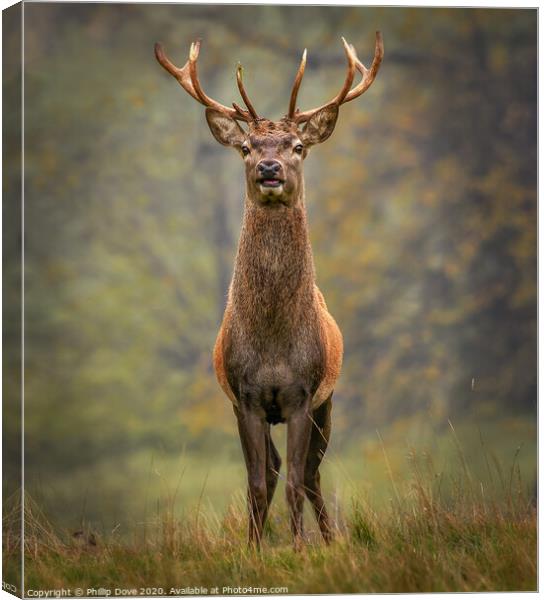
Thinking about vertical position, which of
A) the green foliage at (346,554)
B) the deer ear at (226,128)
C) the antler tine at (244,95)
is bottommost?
the green foliage at (346,554)

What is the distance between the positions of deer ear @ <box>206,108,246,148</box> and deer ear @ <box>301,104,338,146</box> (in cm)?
40

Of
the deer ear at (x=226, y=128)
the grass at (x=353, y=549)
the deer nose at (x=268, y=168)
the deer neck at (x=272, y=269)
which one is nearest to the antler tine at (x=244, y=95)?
the deer ear at (x=226, y=128)

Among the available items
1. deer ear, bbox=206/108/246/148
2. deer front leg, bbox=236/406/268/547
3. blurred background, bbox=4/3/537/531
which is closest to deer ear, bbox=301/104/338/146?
deer ear, bbox=206/108/246/148

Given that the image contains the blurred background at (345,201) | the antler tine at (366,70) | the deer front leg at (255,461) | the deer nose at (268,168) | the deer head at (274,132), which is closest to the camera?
the deer nose at (268,168)

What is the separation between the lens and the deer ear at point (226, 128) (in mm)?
8883

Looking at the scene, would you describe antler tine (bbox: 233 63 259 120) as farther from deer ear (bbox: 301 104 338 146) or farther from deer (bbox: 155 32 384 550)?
deer ear (bbox: 301 104 338 146)

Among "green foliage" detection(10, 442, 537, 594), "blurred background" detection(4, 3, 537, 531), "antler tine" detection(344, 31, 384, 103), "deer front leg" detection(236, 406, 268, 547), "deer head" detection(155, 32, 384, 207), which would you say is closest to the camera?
"green foliage" detection(10, 442, 537, 594)

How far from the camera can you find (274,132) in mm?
8664

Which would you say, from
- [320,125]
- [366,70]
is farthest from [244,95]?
[366,70]

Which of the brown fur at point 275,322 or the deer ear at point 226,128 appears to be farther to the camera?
the deer ear at point 226,128

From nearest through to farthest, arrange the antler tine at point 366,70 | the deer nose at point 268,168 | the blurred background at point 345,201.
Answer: the deer nose at point 268,168 < the blurred background at point 345,201 < the antler tine at point 366,70

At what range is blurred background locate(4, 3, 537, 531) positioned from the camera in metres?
8.80

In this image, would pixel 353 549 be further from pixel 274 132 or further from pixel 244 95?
pixel 244 95

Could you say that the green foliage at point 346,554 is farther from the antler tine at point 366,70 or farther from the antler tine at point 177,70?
the antler tine at point 177,70
